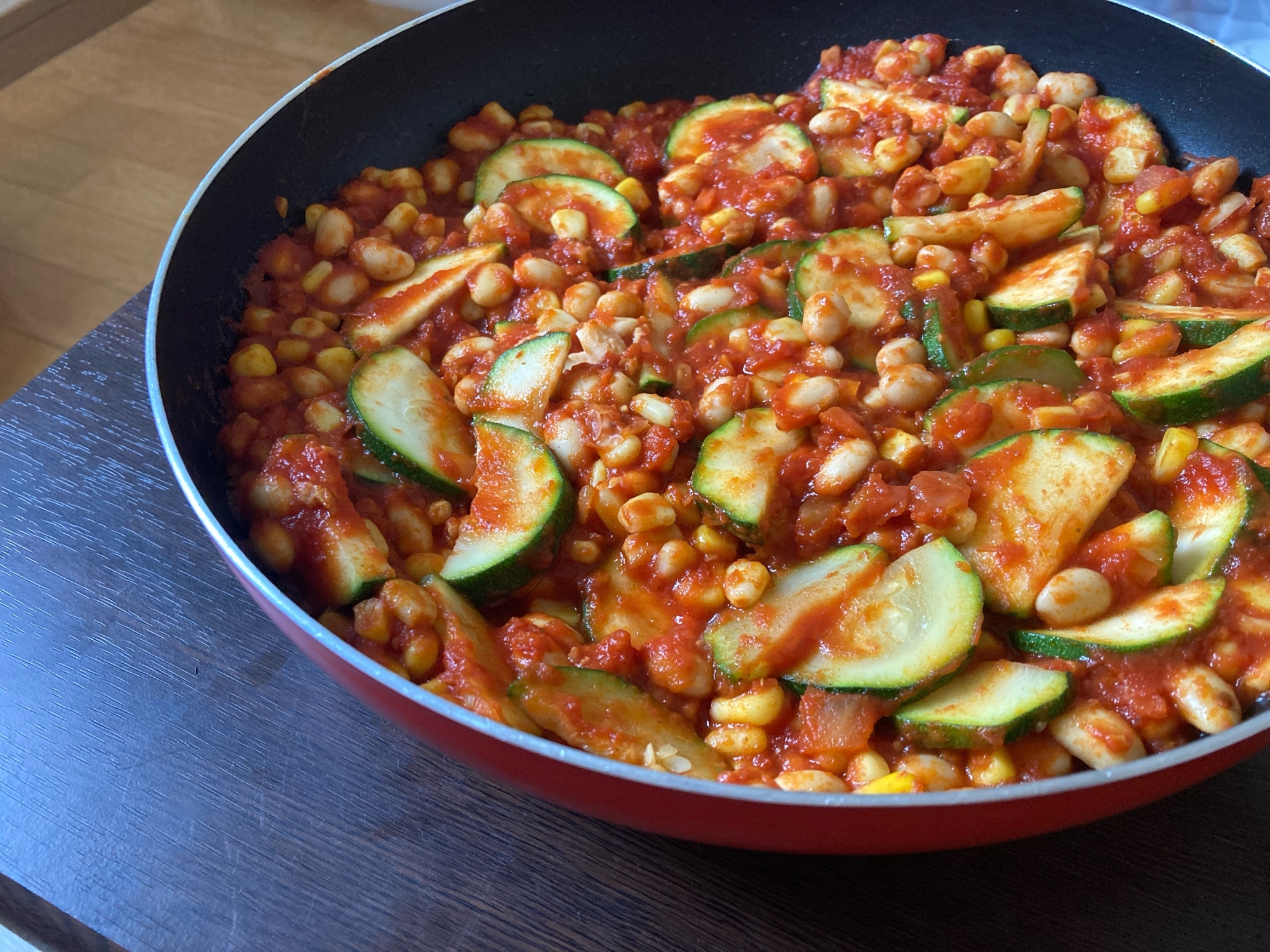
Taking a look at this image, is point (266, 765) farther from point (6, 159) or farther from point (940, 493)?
point (6, 159)

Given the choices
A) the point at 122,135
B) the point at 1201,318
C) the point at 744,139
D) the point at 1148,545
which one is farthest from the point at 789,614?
the point at 122,135

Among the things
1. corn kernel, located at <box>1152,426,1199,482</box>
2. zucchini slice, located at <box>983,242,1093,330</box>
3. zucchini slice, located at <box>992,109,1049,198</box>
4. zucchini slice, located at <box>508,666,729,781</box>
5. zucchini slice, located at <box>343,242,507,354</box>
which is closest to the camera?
zucchini slice, located at <box>508,666,729,781</box>

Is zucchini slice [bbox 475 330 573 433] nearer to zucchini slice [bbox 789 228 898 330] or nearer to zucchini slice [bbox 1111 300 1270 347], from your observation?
zucchini slice [bbox 789 228 898 330]

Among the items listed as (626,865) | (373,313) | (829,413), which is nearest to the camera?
(626,865)

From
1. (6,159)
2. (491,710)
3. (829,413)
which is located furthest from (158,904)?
(6,159)

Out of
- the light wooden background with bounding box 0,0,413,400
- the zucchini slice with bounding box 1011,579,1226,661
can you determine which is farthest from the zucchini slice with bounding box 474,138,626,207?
the light wooden background with bounding box 0,0,413,400

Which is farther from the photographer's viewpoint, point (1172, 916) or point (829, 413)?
point (829, 413)
